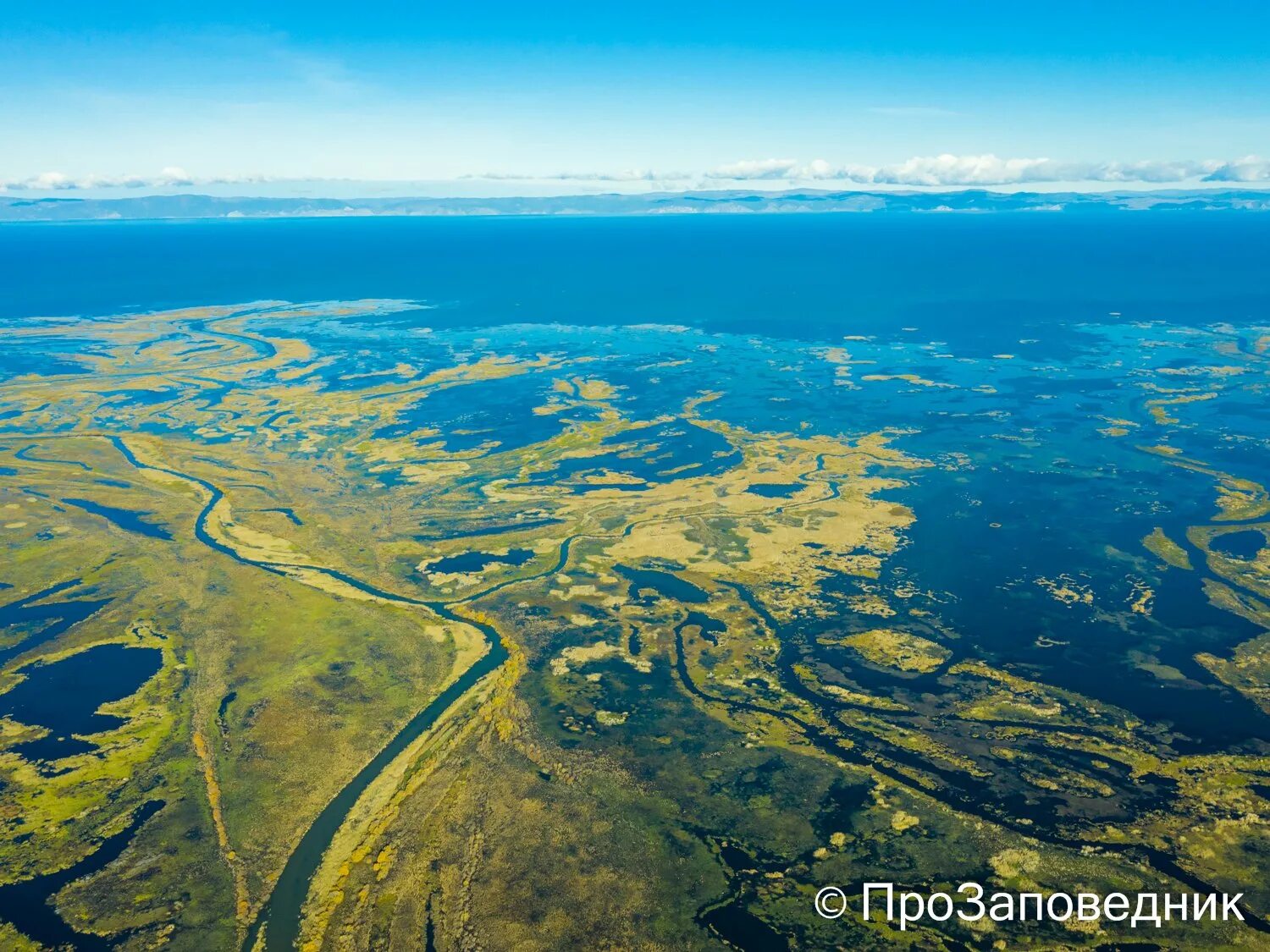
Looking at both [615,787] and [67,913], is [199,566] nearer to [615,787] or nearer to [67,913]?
[67,913]

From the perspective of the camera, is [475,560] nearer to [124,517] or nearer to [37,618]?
[37,618]

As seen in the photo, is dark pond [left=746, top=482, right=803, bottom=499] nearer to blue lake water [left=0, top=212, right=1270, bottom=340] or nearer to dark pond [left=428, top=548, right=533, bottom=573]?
dark pond [left=428, top=548, right=533, bottom=573]

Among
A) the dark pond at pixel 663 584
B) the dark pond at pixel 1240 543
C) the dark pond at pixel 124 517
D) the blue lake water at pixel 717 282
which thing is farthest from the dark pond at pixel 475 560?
the blue lake water at pixel 717 282

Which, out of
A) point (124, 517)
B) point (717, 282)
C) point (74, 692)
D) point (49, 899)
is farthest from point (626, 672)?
point (717, 282)

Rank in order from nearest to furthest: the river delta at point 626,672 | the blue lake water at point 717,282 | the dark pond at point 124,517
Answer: the river delta at point 626,672 < the dark pond at point 124,517 < the blue lake water at point 717,282

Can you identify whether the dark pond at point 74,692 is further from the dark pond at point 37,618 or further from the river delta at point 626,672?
the dark pond at point 37,618

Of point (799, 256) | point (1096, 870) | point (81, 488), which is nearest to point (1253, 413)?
point (1096, 870)

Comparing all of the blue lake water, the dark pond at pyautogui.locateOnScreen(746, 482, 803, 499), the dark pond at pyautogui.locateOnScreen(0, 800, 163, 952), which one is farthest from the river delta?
the blue lake water

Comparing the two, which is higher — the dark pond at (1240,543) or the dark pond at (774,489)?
the dark pond at (1240,543)

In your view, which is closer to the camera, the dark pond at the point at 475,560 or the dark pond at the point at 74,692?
the dark pond at the point at 74,692
